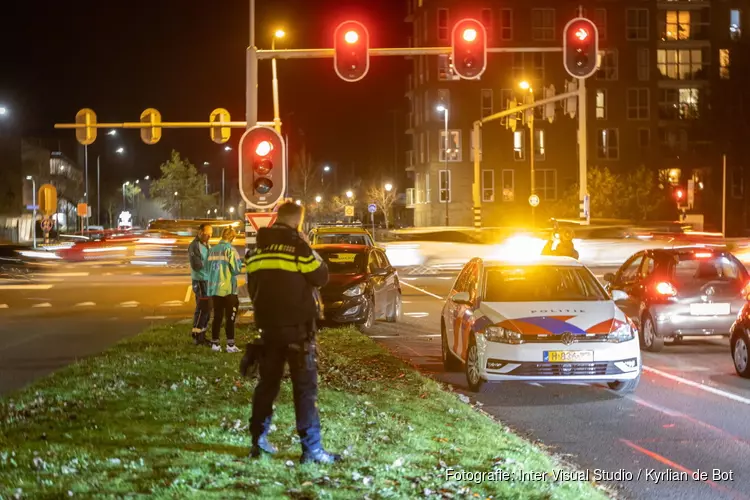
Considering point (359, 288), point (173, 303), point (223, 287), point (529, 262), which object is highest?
point (529, 262)

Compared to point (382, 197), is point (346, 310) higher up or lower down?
lower down

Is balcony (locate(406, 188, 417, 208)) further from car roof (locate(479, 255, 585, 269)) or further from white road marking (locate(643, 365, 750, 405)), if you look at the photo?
car roof (locate(479, 255, 585, 269))

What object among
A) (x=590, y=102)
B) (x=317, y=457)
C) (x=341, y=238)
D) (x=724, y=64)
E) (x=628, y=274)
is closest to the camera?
(x=317, y=457)

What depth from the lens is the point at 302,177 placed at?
97.1 meters

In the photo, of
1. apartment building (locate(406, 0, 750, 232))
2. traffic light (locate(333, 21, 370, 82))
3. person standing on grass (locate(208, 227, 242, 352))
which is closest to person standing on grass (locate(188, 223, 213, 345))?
person standing on grass (locate(208, 227, 242, 352))

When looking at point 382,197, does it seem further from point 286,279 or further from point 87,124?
point 286,279

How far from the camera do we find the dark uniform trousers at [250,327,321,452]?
6887 millimetres

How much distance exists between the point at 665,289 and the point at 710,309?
71 cm

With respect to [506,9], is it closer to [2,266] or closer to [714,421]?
[2,266]

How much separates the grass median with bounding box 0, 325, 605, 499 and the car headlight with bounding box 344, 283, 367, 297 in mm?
5731

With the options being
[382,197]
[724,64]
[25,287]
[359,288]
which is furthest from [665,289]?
[382,197]

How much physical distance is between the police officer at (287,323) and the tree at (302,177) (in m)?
84.5

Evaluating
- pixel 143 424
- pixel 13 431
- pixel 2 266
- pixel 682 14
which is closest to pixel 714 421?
pixel 143 424

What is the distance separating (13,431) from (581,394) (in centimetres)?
633
